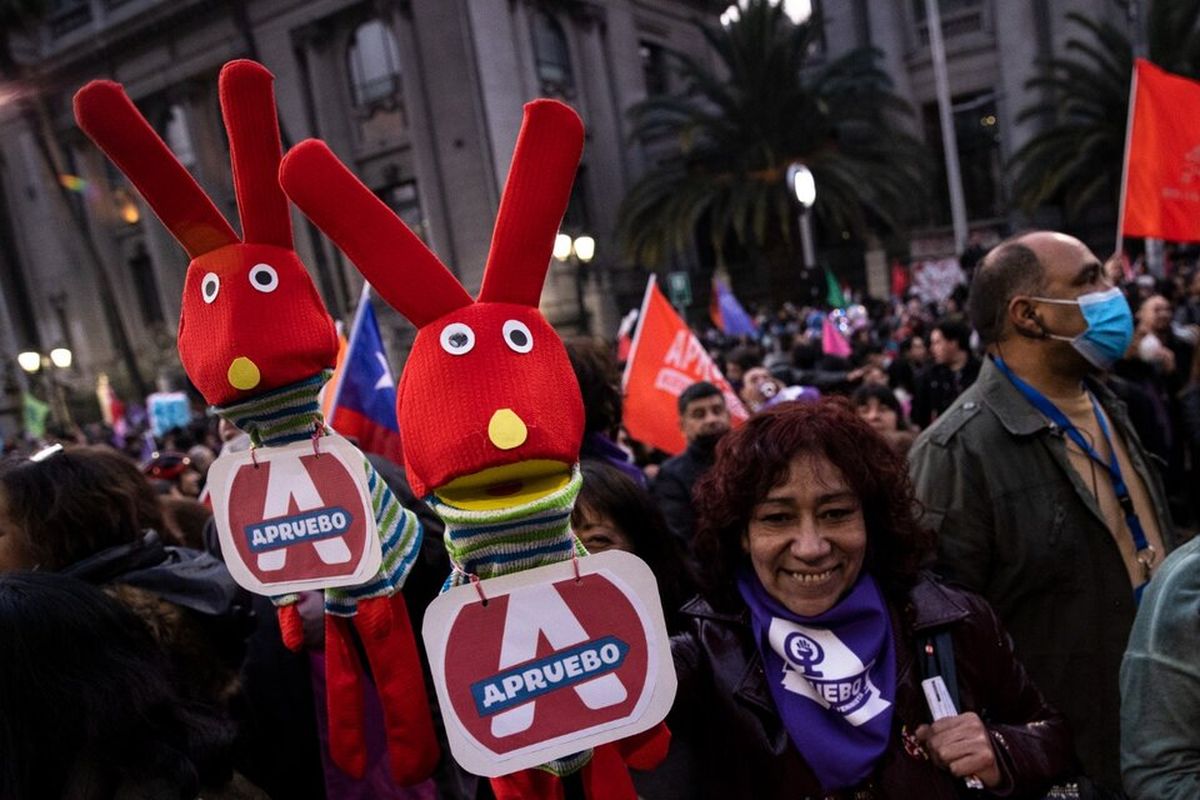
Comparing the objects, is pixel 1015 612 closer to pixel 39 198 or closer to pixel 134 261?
pixel 134 261

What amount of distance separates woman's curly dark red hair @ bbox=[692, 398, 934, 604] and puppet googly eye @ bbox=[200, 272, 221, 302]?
1.03 m

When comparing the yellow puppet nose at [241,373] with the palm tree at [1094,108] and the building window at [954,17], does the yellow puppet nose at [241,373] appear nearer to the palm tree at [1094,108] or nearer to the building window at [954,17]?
the palm tree at [1094,108]

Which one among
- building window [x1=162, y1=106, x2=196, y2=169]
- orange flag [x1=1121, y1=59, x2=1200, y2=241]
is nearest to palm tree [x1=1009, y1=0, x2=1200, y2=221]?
orange flag [x1=1121, y1=59, x2=1200, y2=241]

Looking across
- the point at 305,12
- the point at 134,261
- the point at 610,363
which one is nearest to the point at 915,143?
the point at 305,12

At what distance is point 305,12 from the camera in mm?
20531

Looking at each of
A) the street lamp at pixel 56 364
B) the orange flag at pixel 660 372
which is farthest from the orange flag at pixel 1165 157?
the street lamp at pixel 56 364

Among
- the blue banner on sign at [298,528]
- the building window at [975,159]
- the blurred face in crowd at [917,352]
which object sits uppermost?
the building window at [975,159]

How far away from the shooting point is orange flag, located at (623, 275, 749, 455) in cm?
505

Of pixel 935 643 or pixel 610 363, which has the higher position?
pixel 610 363

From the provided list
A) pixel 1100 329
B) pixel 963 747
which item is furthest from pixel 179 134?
pixel 963 747

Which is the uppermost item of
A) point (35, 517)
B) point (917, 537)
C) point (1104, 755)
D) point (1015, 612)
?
point (35, 517)

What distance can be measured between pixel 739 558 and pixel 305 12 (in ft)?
74.0

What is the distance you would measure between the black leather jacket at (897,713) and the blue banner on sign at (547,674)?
0.46m

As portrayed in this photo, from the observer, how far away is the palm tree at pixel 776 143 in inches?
674
